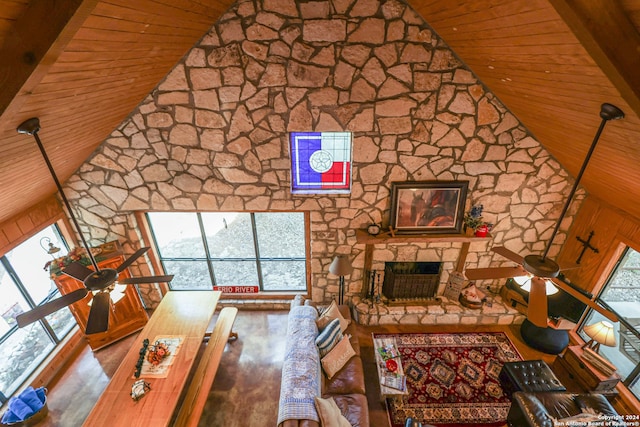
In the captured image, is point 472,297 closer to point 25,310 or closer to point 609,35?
point 609,35

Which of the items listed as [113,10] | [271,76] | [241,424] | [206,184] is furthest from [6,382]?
[271,76]

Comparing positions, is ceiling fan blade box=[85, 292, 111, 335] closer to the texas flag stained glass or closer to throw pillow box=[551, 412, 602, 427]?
the texas flag stained glass

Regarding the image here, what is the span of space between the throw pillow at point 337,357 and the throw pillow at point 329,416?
0.69 metres

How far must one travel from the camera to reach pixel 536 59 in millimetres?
2492

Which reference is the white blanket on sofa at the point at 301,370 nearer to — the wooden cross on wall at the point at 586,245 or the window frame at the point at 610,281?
the window frame at the point at 610,281

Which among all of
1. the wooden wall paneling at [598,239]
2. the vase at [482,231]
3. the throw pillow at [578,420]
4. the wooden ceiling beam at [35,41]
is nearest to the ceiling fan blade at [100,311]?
the wooden ceiling beam at [35,41]

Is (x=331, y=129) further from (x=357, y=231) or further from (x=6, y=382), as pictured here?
(x=6, y=382)

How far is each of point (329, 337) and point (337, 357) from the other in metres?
0.26

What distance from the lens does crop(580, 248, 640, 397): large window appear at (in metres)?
4.16

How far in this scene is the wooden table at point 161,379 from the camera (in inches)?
133

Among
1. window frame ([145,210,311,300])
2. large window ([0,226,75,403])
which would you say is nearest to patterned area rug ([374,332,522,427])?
window frame ([145,210,311,300])

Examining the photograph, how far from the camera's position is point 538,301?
2.72 metres

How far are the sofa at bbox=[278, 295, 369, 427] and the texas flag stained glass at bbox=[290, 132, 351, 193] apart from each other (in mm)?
1844

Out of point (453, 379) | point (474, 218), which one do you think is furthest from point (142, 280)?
point (474, 218)
